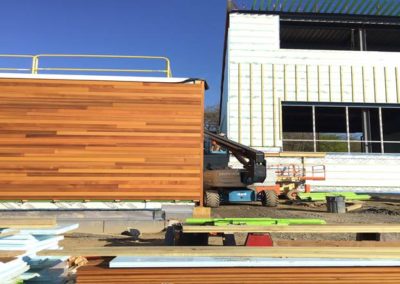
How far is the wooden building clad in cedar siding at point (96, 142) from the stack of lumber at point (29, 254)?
3711 millimetres

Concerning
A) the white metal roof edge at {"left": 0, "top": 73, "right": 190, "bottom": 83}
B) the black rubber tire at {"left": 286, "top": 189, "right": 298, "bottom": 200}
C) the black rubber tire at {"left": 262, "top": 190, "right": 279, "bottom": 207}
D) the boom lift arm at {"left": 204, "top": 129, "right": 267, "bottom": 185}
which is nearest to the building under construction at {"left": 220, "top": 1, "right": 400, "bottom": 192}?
the black rubber tire at {"left": 286, "top": 189, "right": 298, "bottom": 200}

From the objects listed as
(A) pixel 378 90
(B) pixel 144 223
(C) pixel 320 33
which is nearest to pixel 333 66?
(A) pixel 378 90

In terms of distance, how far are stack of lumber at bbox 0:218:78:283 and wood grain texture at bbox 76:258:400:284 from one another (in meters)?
0.83

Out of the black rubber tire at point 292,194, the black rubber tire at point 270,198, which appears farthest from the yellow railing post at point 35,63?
the black rubber tire at point 292,194

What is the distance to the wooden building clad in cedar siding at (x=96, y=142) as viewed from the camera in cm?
1002

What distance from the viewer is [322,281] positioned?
410cm

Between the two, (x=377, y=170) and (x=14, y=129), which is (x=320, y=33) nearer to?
(x=377, y=170)

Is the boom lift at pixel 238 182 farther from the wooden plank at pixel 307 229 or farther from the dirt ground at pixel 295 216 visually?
the wooden plank at pixel 307 229

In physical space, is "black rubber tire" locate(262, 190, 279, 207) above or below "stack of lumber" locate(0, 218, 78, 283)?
above

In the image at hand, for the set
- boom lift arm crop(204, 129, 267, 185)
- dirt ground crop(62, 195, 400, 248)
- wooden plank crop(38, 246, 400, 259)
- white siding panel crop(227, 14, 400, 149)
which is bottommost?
dirt ground crop(62, 195, 400, 248)

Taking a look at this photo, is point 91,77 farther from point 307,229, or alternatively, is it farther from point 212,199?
point 307,229

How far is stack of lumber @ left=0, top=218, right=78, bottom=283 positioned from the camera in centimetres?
432

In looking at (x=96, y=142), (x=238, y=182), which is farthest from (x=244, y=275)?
(x=238, y=182)

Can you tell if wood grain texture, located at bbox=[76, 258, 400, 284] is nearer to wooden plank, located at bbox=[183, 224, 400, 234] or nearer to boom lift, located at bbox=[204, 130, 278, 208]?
wooden plank, located at bbox=[183, 224, 400, 234]
